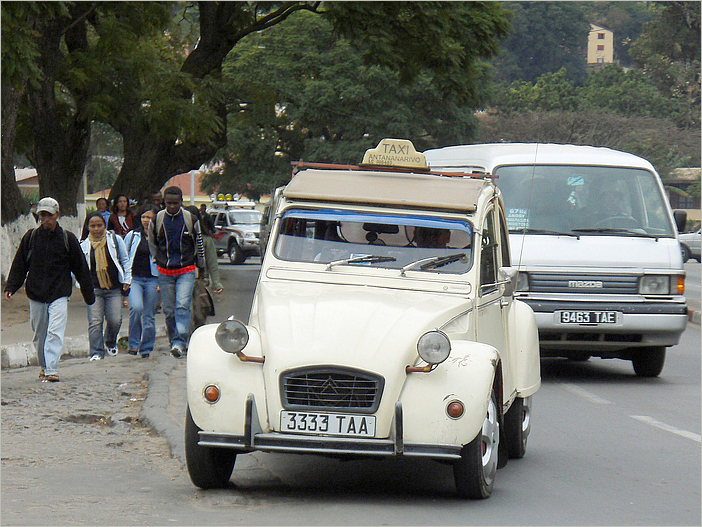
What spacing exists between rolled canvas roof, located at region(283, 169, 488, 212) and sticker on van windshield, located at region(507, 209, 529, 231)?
4.15 m

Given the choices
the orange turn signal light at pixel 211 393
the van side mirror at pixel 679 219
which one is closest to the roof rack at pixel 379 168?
the orange turn signal light at pixel 211 393

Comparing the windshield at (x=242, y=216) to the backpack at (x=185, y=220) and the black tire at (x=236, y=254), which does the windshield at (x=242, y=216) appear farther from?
the backpack at (x=185, y=220)

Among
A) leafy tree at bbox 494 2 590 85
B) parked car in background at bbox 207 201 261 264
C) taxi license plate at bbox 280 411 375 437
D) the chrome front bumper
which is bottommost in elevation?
parked car in background at bbox 207 201 261 264

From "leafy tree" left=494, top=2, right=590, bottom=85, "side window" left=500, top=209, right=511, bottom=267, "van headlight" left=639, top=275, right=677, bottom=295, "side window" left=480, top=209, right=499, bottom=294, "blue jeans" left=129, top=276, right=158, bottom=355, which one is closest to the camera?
"side window" left=480, top=209, right=499, bottom=294

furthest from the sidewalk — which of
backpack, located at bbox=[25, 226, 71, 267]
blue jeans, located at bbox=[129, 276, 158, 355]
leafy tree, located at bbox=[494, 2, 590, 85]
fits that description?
leafy tree, located at bbox=[494, 2, 590, 85]

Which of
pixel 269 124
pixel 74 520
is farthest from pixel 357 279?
pixel 269 124

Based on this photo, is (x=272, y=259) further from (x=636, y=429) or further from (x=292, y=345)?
(x=636, y=429)

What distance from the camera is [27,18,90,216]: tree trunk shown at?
2178cm

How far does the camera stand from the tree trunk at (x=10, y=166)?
19.2 metres

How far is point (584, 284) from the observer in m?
11.0

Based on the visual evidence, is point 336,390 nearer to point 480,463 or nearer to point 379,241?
point 480,463

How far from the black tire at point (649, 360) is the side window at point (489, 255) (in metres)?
4.98

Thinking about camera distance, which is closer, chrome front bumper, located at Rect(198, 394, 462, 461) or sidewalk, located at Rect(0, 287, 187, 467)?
chrome front bumper, located at Rect(198, 394, 462, 461)

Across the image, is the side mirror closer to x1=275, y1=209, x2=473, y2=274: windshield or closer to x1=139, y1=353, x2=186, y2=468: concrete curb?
x1=275, y1=209, x2=473, y2=274: windshield
